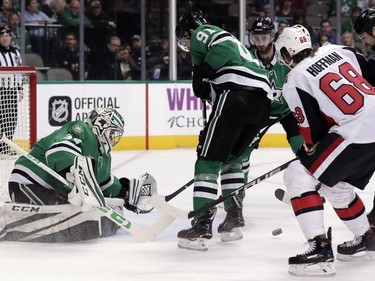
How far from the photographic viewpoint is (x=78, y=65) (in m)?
8.98

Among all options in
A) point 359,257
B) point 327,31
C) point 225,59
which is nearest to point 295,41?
point 225,59

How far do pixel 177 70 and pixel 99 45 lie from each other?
2.55 feet

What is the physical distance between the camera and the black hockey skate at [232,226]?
4.19m

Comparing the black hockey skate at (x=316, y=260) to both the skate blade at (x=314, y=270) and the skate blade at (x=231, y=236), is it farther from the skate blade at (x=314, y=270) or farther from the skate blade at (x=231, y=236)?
the skate blade at (x=231, y=236)

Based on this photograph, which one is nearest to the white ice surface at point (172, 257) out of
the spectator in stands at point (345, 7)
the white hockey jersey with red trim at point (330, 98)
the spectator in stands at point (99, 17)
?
the white hockey jersey with red trim at point (330, 98)

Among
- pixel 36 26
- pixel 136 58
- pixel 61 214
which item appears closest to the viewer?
pixel 61 214

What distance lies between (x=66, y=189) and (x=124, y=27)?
5419 mm

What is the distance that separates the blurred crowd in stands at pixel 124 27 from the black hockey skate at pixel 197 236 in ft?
16.4

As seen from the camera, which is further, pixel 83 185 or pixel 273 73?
pixel 273 73

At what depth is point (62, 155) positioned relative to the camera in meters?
4.02

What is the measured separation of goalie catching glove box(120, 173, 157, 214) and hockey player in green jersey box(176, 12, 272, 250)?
0.30m

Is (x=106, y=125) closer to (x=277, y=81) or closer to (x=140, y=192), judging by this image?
(x=140, y=192)

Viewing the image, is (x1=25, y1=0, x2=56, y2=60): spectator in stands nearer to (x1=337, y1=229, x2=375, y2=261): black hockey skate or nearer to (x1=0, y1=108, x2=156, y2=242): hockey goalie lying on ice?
(x1=0, y1=108, x2=156, y2=242): hockey goalie lying on ice

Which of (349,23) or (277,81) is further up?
(277,81)
